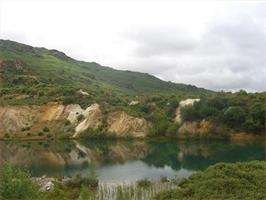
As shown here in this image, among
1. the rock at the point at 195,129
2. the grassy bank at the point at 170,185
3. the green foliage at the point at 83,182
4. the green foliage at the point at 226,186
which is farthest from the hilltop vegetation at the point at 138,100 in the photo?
the green foliage at the point at 226,186

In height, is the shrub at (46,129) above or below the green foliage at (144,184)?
above

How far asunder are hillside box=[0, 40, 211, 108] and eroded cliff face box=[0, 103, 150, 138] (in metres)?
2.89

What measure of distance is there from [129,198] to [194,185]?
4.79 m

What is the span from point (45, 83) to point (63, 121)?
25.6m

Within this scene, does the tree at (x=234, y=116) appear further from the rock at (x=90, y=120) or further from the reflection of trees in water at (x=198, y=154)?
the rock at (x=90, y=120)

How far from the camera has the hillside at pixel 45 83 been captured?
12144cm

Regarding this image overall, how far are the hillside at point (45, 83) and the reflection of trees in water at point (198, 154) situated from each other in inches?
1372

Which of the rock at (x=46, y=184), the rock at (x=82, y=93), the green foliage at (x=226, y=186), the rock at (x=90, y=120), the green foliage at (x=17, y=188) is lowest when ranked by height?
the rock at (x=46, y=184)

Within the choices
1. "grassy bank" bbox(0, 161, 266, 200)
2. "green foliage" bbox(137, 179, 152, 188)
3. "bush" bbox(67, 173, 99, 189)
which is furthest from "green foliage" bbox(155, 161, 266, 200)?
"bush" bbox(67, 173, 99, 189)

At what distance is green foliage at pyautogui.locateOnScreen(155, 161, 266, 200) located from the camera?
110ft

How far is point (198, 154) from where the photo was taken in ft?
247

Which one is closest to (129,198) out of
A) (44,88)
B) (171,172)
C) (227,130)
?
(171,172)

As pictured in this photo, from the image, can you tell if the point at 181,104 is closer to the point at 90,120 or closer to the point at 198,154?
the point at 90,120

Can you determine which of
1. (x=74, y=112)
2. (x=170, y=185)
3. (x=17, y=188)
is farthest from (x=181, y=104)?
(x=17, y=188)
